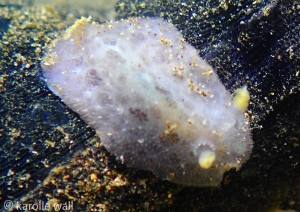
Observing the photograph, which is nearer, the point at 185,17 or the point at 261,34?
the point at 261,34

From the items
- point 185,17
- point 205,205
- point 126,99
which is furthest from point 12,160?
point 185,17

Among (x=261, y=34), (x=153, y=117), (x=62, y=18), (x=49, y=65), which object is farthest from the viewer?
(x=62, y=18)

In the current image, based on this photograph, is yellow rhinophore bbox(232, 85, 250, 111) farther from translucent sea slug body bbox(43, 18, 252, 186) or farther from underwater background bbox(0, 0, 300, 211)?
underwater background bbox(0, 0, 300, 211)

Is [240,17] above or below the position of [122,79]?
above

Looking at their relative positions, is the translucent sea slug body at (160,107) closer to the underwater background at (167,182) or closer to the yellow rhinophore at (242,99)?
the yellow rhinophore at (242,99)

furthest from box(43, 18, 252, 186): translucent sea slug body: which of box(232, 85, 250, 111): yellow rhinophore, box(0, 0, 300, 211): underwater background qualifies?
box(0, 0, 300, 211): underwater background

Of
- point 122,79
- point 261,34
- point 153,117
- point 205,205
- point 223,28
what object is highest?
point 223,28

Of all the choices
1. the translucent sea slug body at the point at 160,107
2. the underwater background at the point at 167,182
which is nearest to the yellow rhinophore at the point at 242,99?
the translucent sea slug body at the point at 160,107

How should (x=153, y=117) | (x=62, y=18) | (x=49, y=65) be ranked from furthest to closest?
(x=62, y=18), (x=49, y=65), (x=153, y=117)

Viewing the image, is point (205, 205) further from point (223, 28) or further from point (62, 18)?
point (62, 18)
